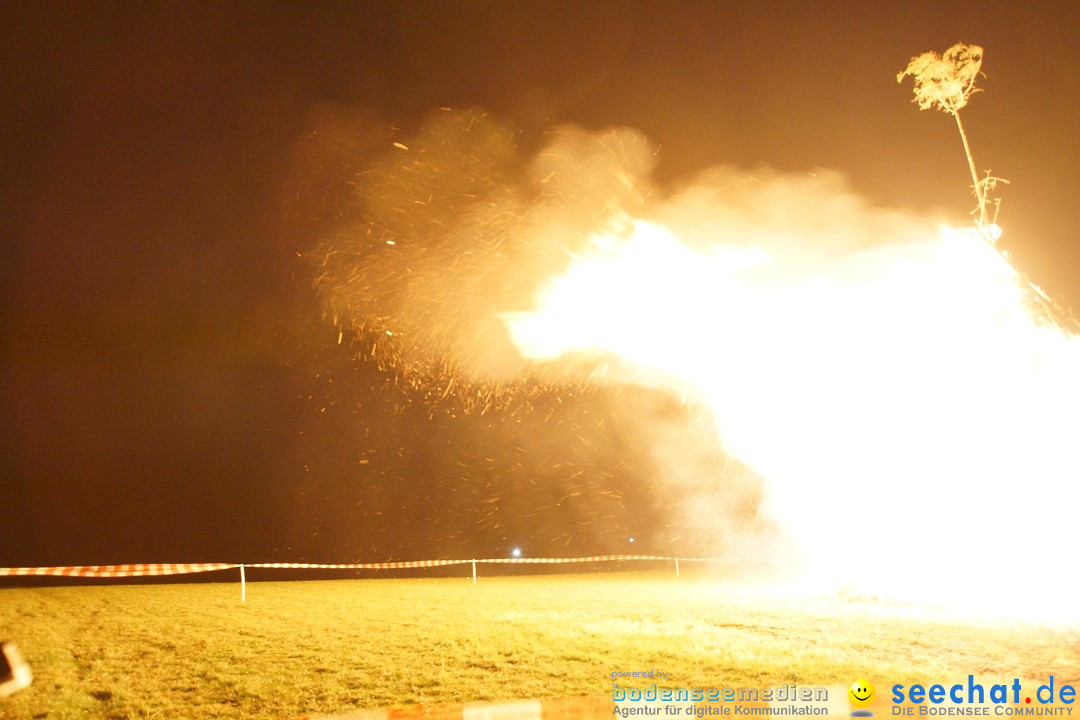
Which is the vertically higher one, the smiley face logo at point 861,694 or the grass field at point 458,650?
the smiley face logo at point 861,694

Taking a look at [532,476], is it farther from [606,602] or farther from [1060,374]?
[1060,374]

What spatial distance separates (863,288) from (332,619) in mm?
10663

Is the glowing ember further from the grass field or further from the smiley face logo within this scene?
the smiley face logo

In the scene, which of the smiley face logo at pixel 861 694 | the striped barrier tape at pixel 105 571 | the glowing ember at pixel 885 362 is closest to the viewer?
the smiley face logo at pixel 861 694

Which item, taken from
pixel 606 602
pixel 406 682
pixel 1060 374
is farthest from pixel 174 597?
pixel 1060 374

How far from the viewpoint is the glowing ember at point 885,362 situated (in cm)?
1345

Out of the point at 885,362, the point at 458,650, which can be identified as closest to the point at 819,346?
the point at 885,362

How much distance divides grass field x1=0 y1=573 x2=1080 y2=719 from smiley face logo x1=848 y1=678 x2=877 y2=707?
1.98 ft

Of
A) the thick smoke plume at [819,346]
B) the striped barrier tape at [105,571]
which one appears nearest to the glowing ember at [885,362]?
the thick smoke plume at [819,346]

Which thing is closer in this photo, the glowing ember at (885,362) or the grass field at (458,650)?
the grass field at (458,650)

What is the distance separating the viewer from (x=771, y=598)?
1384 centimetres

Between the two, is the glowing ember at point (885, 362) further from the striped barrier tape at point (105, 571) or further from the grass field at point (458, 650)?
the striped barrier tape at point (105, 571)

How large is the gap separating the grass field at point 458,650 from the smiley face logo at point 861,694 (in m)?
0.60

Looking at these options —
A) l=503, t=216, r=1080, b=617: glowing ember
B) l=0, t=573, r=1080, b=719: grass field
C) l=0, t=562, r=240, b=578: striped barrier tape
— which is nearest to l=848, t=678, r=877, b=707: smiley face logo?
l=0, t=573, r=1080, b=719: grass field
